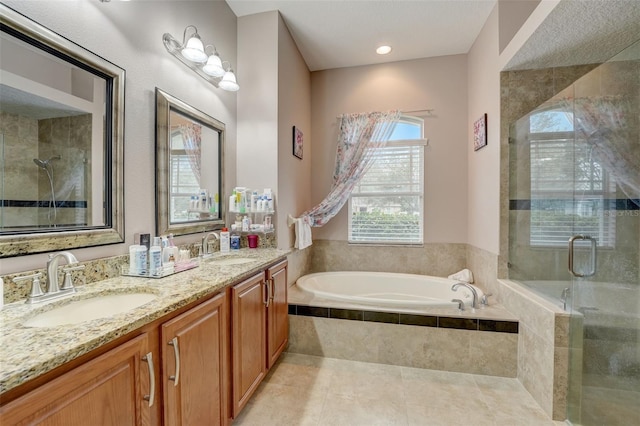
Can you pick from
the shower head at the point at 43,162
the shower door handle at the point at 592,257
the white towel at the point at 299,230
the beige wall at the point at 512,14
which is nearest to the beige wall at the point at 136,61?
the shower head at the point at 43,162

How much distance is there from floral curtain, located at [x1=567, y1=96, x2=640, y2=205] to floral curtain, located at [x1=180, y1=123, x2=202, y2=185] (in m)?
2.68

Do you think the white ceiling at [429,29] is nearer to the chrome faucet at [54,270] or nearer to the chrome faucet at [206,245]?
the chrome faucet at [206,245]

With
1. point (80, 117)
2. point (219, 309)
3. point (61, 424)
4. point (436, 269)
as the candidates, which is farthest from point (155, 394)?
point (436, 269)

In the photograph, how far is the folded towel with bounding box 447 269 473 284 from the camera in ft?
9.36

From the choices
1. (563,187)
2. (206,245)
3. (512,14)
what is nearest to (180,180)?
(206,245)

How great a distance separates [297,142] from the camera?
2906mm

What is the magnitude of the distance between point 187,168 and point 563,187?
8.93ft

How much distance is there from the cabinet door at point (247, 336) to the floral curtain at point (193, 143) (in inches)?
36.2

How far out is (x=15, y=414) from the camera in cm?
58

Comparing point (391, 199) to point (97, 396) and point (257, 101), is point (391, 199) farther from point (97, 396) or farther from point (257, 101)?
point (97, 396)

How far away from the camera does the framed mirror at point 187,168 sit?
5.53ft

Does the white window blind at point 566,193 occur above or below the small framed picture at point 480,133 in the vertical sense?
below

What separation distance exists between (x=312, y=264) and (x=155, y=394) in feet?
8.37

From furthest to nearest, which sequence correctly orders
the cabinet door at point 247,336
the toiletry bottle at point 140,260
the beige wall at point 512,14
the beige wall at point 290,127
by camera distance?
the beige wall at point 290,127 < the beige wall at point 512,14 < the cabinet door at point 247,336 < the toiletry bottle at point 140,260
